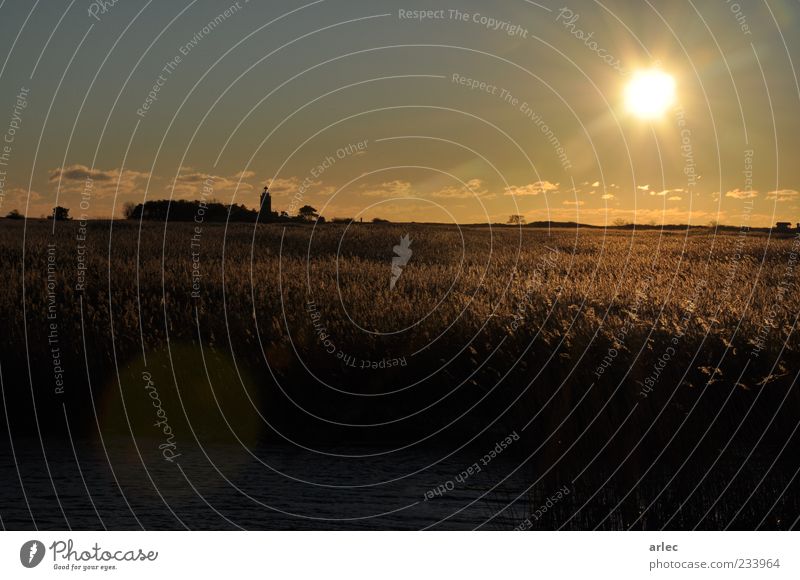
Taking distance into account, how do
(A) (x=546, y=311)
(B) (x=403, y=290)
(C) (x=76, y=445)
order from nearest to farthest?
(C) (x=76, y=445)
(A) (x=546, y=311)
(B) (x=403, y=290)

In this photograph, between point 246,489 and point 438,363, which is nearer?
point 246,489

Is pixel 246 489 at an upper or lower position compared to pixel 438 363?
lower

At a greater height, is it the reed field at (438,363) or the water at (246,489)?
the reed field at (438,363)

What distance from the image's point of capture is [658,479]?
1225 cm

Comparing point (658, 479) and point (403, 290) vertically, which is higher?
point (403, 290)

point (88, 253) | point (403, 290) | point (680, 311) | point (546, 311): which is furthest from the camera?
point (88, 253)

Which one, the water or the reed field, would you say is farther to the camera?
the reed field

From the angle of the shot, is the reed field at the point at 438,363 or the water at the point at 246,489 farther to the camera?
the reed field at the point at 438,363

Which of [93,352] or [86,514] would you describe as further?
[93,352]

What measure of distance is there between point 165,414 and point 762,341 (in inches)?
347

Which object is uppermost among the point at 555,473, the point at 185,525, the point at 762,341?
the point at 762,341

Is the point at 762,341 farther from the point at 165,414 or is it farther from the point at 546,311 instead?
the point at 165,414

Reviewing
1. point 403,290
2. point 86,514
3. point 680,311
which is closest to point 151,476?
point 86,514

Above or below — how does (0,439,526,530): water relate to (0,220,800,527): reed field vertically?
below
